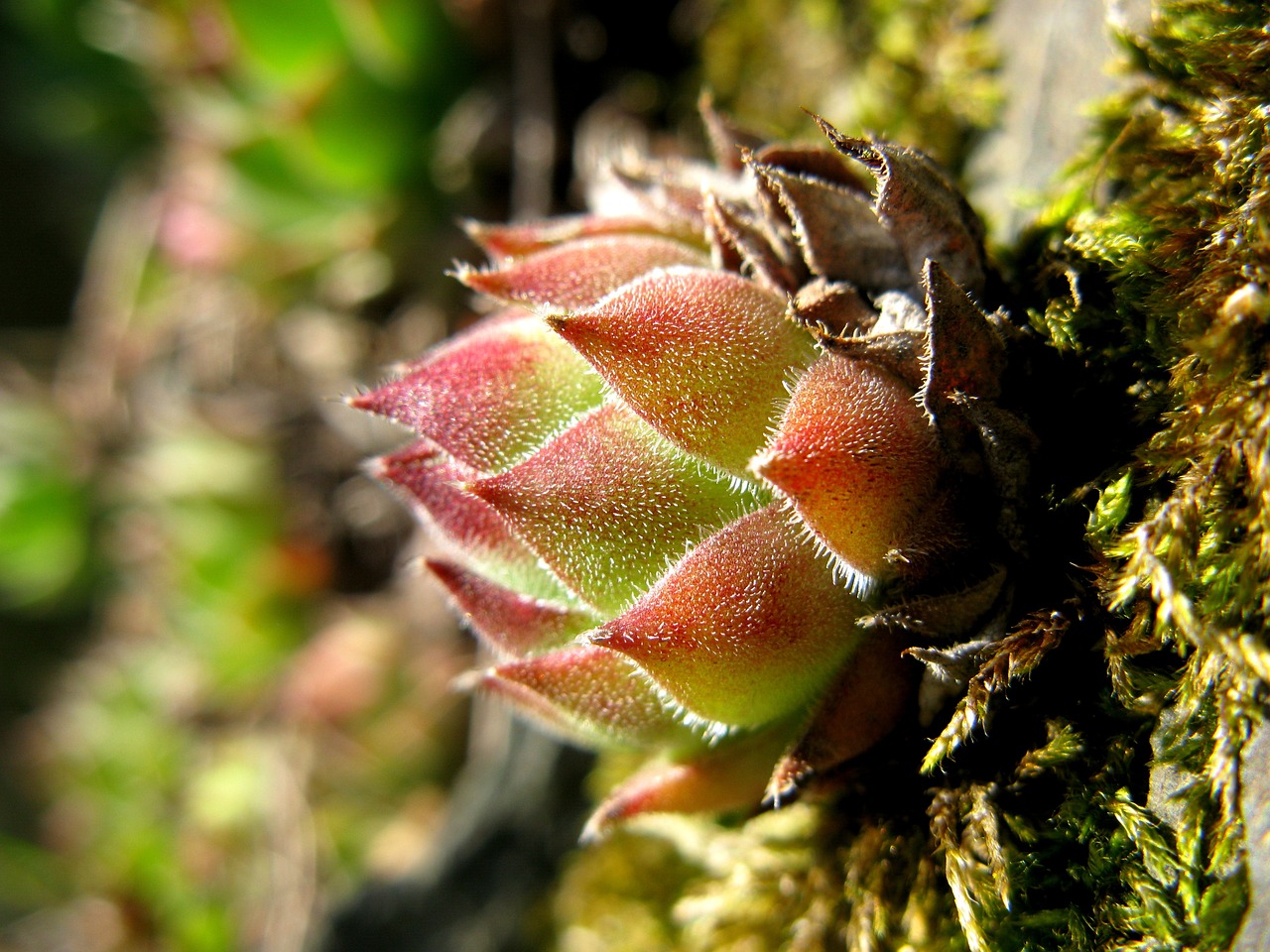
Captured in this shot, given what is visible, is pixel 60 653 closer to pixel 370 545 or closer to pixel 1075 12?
pixel 370 545

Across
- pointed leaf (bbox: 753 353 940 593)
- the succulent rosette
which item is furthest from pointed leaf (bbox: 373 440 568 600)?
pointed leaf (bbox: 753 353 940 593)

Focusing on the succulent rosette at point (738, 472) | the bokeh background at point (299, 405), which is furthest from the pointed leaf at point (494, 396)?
the bokeh background at point (299, 405)

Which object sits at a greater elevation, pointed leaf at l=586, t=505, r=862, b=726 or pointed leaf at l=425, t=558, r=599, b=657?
pointed leaf at l=586, t=505, r=862, b=726

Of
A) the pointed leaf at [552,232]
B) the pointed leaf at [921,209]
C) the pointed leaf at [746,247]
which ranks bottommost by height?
the pointed leaf at [552,232]

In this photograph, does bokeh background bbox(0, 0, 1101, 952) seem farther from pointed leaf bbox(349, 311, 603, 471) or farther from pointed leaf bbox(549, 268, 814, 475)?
pointed leaf bbox(349, 311, 603, 471)

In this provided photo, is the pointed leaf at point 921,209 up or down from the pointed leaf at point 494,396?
up

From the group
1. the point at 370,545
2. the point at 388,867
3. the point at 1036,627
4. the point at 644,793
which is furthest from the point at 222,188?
the point at 1036,627

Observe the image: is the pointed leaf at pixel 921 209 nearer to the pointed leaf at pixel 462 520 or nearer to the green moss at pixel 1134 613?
the green moss at pixel 1134 613
